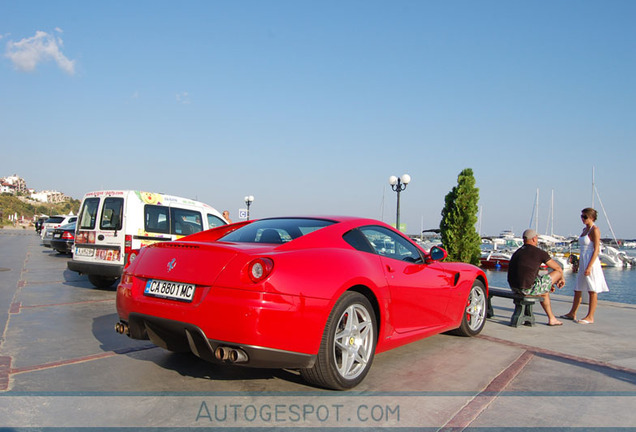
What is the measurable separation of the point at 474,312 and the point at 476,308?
79 mm

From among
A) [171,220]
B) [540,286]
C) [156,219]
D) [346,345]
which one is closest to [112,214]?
[156,219]

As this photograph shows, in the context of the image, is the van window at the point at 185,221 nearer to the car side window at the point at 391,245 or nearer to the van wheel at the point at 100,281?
the van wheel at the point at 100,281

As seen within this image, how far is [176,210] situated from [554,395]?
25.3ft

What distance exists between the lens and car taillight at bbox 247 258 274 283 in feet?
10.7

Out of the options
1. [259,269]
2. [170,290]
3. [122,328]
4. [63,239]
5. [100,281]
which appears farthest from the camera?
[63,239]

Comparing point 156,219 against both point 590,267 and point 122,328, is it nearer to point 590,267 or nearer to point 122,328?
point 122,328

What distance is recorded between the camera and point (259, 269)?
10.8ft

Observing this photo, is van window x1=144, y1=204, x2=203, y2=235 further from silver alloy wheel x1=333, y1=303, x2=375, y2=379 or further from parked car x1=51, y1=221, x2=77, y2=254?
parked car x1=51, y1=221, x2=77, y2=254

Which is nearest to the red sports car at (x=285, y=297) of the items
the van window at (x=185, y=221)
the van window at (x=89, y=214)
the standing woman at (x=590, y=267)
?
the standing woman at (x=590, y=267)

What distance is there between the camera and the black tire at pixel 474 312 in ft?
18.5

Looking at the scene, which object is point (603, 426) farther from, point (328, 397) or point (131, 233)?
point (131, 233)

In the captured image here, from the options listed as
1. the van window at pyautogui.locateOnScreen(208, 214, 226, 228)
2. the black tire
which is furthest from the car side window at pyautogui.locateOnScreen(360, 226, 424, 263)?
the van window at pyautogui.locateOnScreen(208, 214, 226, 228)

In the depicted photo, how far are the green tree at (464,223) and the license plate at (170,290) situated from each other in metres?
19.1

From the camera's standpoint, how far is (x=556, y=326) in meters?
6.77
